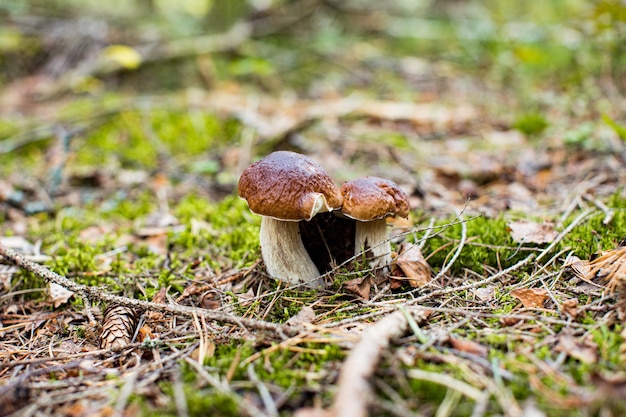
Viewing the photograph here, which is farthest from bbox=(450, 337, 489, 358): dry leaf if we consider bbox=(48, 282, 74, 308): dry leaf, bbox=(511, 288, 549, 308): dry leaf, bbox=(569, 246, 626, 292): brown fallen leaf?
bbox=(48, 282, 74, 308): dry leaf

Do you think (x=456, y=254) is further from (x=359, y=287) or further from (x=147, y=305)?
(x=147, y=305)

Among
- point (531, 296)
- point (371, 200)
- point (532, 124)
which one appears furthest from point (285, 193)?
point (532, 124)

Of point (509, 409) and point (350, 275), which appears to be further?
point (350, 275)

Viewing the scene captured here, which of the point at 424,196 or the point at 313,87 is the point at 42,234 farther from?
the point at 313,87

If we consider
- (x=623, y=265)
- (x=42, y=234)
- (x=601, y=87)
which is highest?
(x=601, y=87)

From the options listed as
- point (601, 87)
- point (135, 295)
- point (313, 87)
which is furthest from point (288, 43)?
point (135, 295)

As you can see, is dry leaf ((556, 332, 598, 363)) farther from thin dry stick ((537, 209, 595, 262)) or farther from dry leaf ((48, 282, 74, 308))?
dry leaf ((48, 282, 74, 308))

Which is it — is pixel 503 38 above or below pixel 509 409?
above
